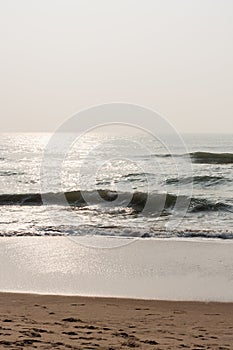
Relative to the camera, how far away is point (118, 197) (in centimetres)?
2002

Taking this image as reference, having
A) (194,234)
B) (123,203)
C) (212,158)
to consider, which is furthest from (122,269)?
(212,158)

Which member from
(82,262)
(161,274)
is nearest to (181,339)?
(161,274)

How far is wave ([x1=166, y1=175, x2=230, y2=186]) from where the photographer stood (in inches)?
918

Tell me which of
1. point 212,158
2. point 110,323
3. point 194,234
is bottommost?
point 110,323

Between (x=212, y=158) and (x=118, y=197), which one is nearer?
(x=118, y=197)

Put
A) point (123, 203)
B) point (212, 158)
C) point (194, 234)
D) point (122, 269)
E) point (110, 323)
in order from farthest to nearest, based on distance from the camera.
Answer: point (212, 158), point (123, 203), point (194, 234), point (122, 269), point (110, 323)

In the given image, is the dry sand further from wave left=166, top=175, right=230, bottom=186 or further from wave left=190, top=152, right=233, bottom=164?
wave left=190, top=152, right=233, bottom=164

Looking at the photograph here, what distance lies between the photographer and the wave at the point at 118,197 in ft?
56.6

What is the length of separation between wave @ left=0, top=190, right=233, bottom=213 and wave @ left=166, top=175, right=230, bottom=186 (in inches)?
150

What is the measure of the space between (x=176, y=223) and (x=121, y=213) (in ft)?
9.91

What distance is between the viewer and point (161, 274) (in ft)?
25.0

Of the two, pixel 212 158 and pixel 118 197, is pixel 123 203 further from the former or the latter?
pixel 212 158

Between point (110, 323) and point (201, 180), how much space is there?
19.0 m

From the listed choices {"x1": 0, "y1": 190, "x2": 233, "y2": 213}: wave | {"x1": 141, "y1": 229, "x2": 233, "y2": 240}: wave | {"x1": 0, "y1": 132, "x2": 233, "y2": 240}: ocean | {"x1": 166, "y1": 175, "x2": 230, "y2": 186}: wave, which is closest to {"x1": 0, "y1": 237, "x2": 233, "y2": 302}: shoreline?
{"x1": 141, "y1": 229, "x2": 233, "y2": 240}: wave
